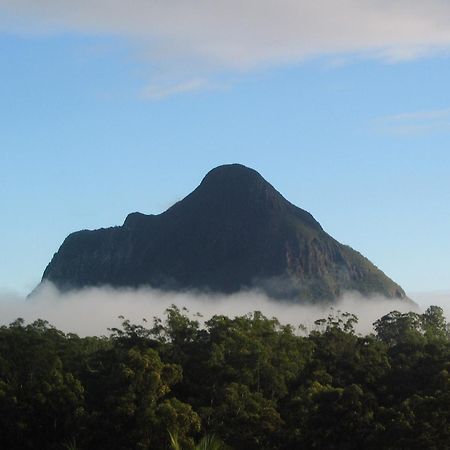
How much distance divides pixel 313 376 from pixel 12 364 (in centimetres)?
1561

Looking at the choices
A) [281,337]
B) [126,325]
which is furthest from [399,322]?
[126,325]

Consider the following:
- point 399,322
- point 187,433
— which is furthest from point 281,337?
point 399,322

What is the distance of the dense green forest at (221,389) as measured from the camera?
47188 millimetres

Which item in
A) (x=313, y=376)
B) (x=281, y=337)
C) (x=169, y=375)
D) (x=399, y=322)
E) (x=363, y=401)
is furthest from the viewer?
(x=399, y=322)

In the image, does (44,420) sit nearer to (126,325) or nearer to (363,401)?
(126,325)

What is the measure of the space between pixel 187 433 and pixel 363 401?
318 inches

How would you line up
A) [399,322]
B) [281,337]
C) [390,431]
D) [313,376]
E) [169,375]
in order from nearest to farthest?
1. [390,431]
2. [169,375]
3. [313,376]
4. [281,337]
5. [399,322]

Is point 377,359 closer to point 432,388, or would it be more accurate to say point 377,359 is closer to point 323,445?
point 432,388

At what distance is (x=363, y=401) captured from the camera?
48750mm

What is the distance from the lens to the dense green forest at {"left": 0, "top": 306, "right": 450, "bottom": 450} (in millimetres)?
47188

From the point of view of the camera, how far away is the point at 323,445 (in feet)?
154

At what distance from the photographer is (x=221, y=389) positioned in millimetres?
52375

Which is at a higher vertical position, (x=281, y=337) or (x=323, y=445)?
(x=281, y=337)

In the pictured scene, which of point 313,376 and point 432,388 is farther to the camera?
point 313,376
